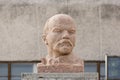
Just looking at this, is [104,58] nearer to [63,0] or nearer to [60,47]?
[63,0]

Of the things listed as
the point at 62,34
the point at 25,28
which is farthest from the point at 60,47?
the point at 25,28

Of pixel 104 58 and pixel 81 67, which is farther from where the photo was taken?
pixel 104 58

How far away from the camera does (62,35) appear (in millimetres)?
13859

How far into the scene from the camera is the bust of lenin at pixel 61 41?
13875mm

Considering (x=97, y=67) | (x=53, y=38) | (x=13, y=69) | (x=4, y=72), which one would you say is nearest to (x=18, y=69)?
(x=13, y=69)

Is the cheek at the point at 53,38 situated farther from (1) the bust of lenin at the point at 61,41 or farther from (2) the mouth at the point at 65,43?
(2) the mouth at the point at 65,43

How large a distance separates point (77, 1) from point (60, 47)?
27.5ft

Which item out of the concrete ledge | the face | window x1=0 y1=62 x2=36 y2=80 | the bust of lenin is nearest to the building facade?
window x1=0 y1=62 x2=36 y2=80

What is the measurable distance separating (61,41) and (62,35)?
0.12 meters

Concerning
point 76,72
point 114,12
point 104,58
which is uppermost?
point 114,12

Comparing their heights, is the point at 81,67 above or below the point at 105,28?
below

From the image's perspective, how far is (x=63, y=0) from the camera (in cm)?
2212

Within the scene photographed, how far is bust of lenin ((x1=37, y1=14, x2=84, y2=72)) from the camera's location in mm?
13875

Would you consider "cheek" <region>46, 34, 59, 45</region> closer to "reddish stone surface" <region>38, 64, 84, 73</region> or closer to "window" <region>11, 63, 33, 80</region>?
"reddish stone surface" <region>38, 64, 84, 73</region>
